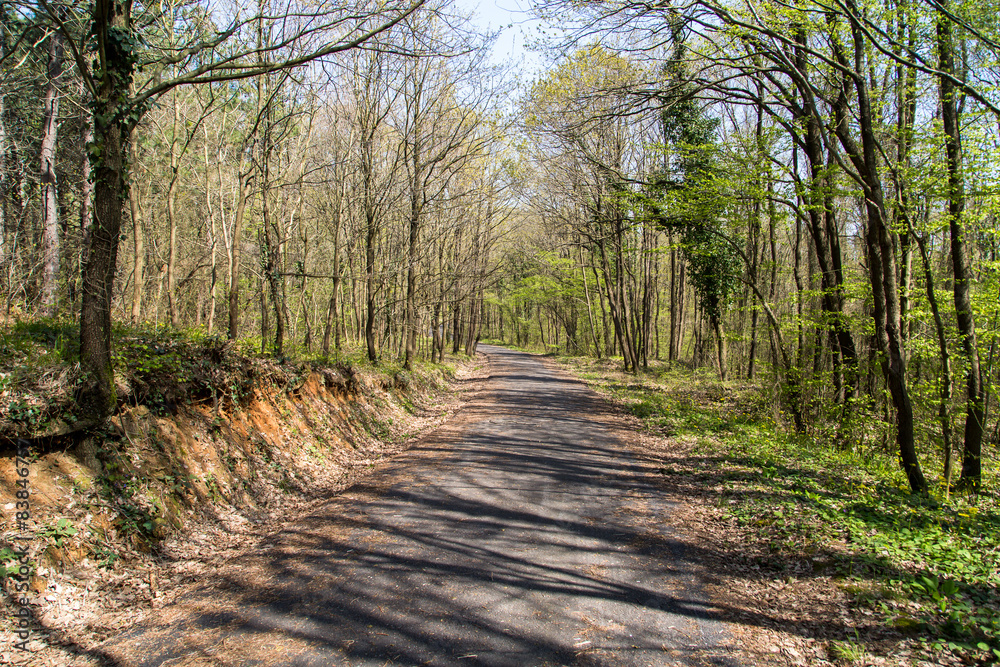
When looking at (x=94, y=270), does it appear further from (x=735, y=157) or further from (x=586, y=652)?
(x=735, y=157)

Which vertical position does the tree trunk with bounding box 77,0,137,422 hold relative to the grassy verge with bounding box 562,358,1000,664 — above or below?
above

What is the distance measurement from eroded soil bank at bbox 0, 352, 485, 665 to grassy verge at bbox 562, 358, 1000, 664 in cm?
534

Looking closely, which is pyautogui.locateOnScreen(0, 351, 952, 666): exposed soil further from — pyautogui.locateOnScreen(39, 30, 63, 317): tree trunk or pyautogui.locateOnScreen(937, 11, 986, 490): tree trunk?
pyautogui.locateOnScreen(39, 30, 63, 317): tree trunk

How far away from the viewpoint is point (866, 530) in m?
5.03

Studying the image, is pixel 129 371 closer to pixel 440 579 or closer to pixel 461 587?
pixel 440 579

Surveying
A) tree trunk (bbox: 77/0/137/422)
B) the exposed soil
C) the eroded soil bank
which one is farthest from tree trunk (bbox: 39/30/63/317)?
tree trunk (bbox: 77/0/137/422)

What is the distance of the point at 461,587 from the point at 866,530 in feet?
13.3

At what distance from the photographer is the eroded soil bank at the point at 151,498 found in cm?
374

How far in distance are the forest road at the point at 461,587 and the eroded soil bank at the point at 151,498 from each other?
15.1 inches

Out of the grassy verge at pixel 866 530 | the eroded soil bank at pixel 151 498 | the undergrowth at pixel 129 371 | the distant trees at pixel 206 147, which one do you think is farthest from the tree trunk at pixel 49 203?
the grassy verge at pixel 866 530

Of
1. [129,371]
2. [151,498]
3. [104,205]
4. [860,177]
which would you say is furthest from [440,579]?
[860,177]

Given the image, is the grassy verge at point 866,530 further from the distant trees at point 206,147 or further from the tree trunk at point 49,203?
the tree trunk at point 49,203

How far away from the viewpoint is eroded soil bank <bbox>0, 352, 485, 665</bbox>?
12.3 ft

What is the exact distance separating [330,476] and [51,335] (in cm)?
391
